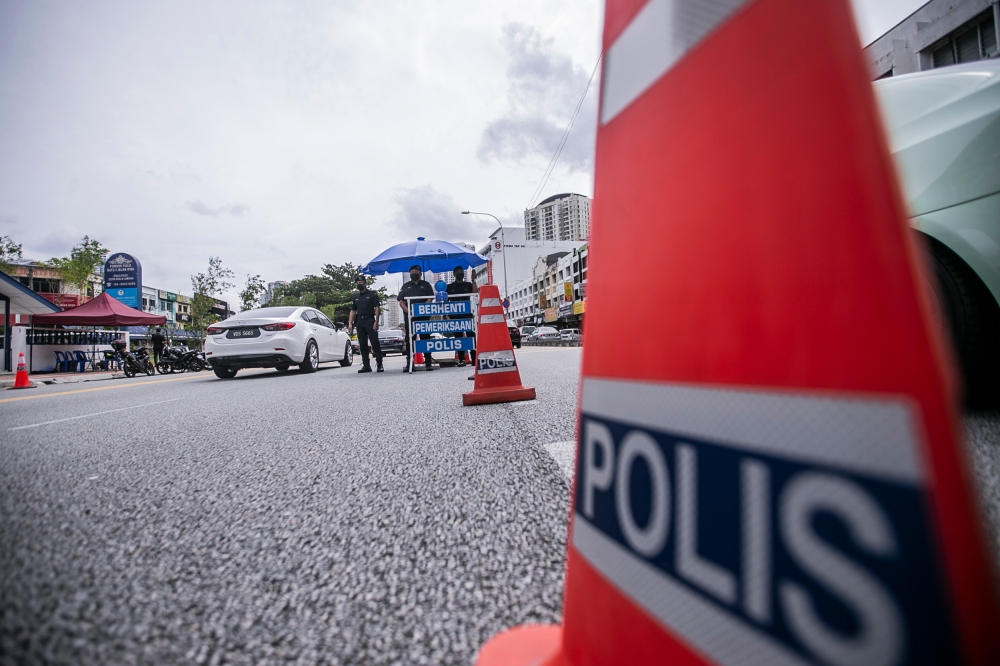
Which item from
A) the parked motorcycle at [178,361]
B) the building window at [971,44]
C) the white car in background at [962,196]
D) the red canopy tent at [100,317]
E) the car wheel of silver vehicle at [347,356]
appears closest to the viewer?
the white car in background at [962,196]

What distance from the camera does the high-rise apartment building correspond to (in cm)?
8881

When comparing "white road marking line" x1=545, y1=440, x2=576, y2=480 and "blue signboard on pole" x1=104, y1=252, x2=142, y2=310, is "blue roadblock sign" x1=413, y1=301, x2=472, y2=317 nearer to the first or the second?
"white road marking line" x1=545, y1=440, x2=576, y2=480

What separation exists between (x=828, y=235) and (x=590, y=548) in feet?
1.49

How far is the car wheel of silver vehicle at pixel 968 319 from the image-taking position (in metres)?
2.14

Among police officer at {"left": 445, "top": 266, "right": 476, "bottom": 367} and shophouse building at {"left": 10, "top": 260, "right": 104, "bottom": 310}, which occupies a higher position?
shophouse building at {"left": 10, "top": 260, "right": 104, "bottom": 310}

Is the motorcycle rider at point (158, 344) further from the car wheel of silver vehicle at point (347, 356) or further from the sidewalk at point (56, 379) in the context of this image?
the car wheel of silver vehicle at point (347, 356)

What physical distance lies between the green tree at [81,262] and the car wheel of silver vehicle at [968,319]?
33082 millimetres

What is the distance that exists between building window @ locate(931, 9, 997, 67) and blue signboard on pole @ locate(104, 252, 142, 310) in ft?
120

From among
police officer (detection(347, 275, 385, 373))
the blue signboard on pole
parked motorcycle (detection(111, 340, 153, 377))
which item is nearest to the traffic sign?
police officer (detection(347, 275, 385, 373))

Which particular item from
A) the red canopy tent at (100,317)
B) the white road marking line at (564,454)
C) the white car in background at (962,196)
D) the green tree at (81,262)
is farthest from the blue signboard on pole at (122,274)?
the white car in background at (962,196)

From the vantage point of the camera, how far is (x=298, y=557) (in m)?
1.19

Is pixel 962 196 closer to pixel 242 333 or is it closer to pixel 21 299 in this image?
pixel 242 333

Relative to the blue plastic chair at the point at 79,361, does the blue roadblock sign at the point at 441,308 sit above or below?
above

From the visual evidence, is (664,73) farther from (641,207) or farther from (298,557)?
(298,557)
